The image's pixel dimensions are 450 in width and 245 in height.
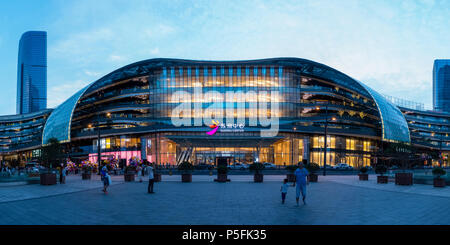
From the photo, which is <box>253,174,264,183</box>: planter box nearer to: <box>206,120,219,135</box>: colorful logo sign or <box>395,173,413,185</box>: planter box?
<box>395,173,413,185</box>: planter box

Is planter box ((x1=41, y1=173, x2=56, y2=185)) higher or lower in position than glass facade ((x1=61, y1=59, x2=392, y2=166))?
lower

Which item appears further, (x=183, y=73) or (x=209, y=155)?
(x=183, y=73)

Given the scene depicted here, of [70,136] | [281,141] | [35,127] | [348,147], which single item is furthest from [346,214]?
[35,127]

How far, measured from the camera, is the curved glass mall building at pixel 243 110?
8162 centimetres

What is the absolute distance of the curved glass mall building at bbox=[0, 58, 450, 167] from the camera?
81.6 meters

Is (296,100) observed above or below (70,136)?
above

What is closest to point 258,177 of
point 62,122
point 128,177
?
point 128,177

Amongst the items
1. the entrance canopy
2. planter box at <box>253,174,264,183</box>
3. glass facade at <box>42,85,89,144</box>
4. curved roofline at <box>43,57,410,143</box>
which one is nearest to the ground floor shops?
the entrance canopy

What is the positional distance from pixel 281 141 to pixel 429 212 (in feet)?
211

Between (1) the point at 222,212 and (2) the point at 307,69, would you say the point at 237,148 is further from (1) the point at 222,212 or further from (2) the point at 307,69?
(1) the point at 222,212

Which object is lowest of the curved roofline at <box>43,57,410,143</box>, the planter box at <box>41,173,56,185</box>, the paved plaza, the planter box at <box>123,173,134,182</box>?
the planter box at <box>123,173,134,182</box>

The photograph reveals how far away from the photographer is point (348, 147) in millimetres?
86562

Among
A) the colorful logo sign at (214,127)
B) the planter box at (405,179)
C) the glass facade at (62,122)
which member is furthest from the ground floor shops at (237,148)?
the planter box at (405,179)
